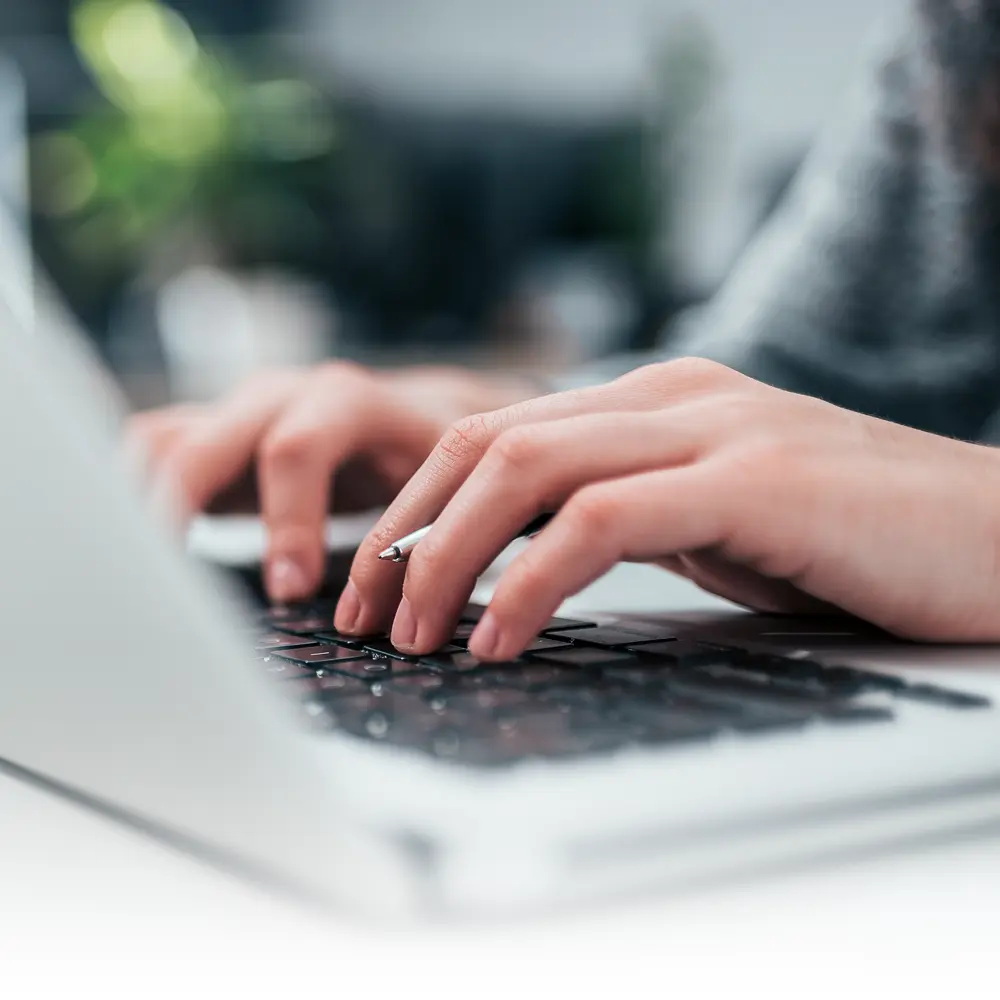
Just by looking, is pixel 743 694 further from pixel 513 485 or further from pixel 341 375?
pixel 341 375

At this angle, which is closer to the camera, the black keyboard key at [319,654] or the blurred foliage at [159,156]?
the black keyboard key at [319,654]

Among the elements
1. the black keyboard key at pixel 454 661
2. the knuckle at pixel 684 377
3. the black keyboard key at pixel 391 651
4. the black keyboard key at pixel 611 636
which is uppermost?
the knuckle at pixel 684 377

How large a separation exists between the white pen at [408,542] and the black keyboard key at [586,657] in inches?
1.6

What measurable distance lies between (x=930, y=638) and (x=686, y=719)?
16cm

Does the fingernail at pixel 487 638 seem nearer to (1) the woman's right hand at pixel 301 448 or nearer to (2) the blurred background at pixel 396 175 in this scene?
(1) the woman's right hand at pixel 301 448

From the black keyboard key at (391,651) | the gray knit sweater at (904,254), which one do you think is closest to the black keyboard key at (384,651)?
the black keyboard key at (391,651)

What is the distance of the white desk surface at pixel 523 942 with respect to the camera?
21 cm

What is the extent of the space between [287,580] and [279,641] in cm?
15

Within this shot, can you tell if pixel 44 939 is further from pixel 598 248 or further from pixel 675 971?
pixel 598 248

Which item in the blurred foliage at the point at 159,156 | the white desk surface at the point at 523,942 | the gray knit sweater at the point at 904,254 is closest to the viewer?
the white desk surface at the point at 523,942

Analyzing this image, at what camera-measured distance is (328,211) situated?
140 inches

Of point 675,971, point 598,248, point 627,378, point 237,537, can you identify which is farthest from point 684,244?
point 675,971

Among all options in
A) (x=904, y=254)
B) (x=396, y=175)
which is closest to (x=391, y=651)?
(x=904, y=254)

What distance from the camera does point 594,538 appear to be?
35 centimetres
